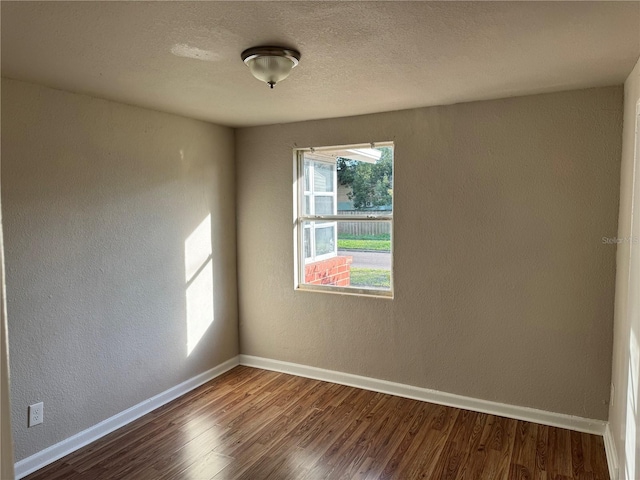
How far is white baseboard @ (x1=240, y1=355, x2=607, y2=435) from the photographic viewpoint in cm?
288

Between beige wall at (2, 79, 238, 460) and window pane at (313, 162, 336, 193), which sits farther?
window pane at (313, 162, 336, 193)

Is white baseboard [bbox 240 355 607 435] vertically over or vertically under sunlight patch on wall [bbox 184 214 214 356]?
under

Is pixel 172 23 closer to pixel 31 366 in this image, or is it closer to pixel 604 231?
pixel 31 366

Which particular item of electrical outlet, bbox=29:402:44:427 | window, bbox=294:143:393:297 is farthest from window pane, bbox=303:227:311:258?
electrical outlet, bbox=29:402:44:427

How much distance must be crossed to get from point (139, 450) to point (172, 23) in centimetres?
249

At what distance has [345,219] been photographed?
3725 millimetres

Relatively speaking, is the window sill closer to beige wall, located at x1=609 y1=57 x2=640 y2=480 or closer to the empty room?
the empty room

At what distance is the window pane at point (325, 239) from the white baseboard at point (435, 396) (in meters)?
1.07

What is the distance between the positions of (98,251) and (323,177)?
1.92 m

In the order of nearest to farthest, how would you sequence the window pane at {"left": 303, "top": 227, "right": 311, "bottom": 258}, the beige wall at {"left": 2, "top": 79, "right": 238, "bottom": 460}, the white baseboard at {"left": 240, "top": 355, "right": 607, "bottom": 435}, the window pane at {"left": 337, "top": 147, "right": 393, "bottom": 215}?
the beige wall at {"left": 2, "top": 79, "right": 238, "bottom": 460} < the white baseboard at {"left": 240, "top": 355, "right": 607, "bottom": 435} < the window pane at {"left": 337, "top": 147, "right": 393, "bottom": 215} < the window pane at {"left": 303, "top": 227, "right": 311, "bottom": 258}

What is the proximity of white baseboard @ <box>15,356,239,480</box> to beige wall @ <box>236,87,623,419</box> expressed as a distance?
106 centimetres

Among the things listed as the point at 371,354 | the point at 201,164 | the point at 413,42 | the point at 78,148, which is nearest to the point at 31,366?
the point at 78,148

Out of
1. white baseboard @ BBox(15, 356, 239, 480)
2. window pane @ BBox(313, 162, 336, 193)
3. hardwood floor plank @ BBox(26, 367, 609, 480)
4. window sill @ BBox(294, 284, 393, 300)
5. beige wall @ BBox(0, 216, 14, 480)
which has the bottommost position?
hardwood floor plank @ BBox(26, 367, 609, 480)

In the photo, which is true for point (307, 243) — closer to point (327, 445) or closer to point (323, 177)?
point (323, 177)
